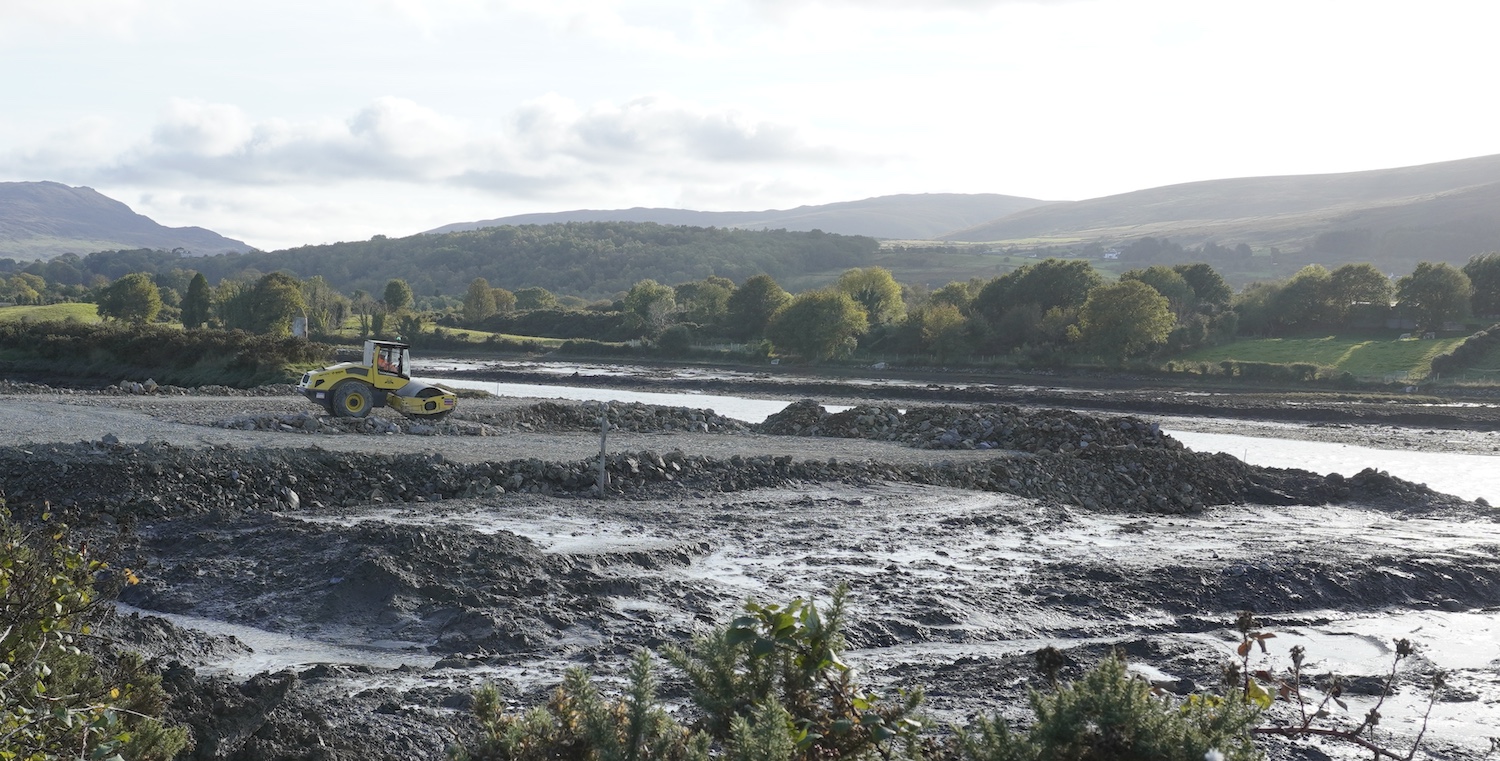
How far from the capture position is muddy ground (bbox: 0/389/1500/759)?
9180 millimetres

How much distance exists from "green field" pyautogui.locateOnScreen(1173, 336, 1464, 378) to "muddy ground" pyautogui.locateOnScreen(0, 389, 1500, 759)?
49.3 metres

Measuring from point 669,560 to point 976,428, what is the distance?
54.4ft

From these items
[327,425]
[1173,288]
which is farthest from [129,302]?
[1173,288]

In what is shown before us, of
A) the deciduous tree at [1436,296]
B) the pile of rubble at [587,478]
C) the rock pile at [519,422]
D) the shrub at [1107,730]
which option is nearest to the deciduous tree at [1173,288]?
the deciduous tree at [1436,296]

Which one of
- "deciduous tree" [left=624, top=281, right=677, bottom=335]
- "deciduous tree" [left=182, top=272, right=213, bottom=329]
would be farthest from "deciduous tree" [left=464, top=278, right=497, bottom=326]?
"deciduous tree" [left=182, top=272, right=213, bottom=329]

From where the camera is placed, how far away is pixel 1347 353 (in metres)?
71.4

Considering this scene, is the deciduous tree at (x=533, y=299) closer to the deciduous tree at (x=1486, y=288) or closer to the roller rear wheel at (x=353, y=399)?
the deciduous tree at (x=1486, y=288)

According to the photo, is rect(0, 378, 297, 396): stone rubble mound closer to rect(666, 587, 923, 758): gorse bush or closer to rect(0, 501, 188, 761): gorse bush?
rect(0, 501, 188, 761): gorse bush

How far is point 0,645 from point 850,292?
3835 inches

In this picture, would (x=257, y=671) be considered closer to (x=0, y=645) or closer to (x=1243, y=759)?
(x=0, y=645)

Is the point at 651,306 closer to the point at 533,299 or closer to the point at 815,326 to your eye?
the point at 815,326

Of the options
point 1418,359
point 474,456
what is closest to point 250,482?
point 474,456

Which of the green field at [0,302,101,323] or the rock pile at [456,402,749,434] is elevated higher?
the green field at [0,302,101,323]

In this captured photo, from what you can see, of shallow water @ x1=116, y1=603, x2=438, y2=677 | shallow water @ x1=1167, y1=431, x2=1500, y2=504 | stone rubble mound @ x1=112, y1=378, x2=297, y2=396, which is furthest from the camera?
stone rubble mound @ x1=112, y1=378, x2=297, y2=396
